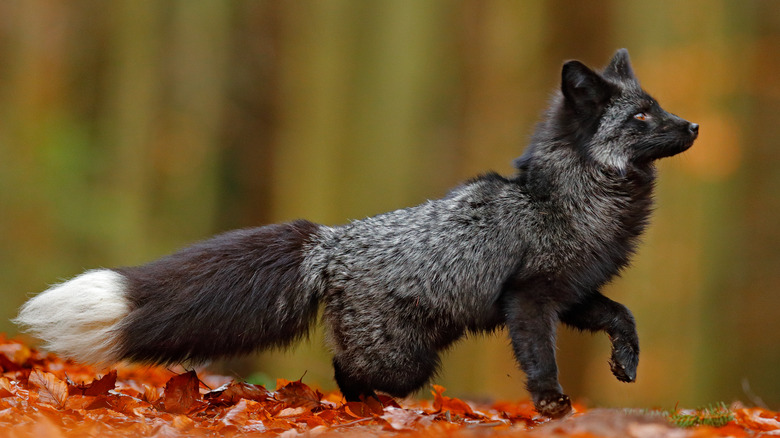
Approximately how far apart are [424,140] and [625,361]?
271 inches

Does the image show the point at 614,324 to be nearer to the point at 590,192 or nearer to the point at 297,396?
the point at 590,192

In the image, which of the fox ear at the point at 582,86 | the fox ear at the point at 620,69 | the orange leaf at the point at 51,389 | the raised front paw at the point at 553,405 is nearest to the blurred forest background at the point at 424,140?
the fox ear at the point at 620,69

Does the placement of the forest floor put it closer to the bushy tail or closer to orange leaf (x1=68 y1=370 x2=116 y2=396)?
orange leaf (x1=68 y1=370 x2=116 y2=396)

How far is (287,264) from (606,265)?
2348 millimetres


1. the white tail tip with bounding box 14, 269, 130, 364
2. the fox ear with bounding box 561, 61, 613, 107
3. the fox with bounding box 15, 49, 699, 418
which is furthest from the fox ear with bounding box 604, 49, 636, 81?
the white tail tip with bounding box 14, 269, 130, 364

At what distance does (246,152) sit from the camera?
591 inches

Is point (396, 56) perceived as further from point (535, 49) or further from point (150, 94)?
point (150, 94)

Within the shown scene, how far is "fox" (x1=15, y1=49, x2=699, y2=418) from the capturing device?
5.23 metres

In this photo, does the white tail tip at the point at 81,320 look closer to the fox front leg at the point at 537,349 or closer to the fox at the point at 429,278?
the fox at the point at 429,278

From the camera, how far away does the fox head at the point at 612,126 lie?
5906 millimetres

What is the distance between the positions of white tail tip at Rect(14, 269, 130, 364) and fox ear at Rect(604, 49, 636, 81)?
418 cm

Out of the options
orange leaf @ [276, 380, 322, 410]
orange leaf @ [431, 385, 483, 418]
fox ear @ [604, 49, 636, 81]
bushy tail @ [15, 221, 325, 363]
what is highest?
fox ear @ [604, 49, 636, 81]

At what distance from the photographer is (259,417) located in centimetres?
502

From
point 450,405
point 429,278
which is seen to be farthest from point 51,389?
point 450,405
